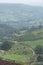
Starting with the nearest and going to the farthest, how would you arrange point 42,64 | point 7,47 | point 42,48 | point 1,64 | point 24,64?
point 1,64, point 24,64, point 42,64, point 42,48, point 7,47

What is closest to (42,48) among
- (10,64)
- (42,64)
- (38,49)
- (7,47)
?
(38,49)

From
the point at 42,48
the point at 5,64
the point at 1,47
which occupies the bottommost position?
the point at 5,64

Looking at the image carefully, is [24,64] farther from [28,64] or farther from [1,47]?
[1,47]

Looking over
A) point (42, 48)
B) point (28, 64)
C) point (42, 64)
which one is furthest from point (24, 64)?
point (42, 48)

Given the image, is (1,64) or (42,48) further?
(42,48)

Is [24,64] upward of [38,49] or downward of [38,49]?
downward

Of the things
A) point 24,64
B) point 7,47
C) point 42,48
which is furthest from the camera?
point 7,47

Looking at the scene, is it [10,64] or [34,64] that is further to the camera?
[34,64]

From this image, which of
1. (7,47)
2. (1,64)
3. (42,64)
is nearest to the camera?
(1,64)

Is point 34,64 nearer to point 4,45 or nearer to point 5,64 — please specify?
point 5,64
